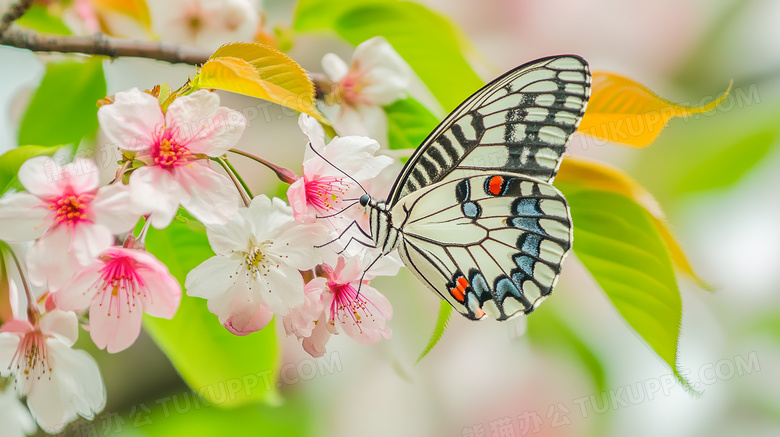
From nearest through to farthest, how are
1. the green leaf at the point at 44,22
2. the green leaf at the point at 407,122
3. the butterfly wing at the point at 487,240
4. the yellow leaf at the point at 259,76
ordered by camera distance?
the yellow leaf at the point at 259,76
the butterfly wing at the point at 487,240
the green leaf at the point at 407,122
the green leaf at the point at 44,22

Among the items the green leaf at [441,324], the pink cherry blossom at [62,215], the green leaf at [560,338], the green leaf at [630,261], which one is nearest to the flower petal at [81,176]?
the pink cherry blossom at [62,215]

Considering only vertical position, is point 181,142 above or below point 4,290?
above

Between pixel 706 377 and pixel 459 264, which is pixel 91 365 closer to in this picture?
pixel 459 264

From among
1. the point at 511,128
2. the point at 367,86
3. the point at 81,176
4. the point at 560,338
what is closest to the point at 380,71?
the point at 367,86

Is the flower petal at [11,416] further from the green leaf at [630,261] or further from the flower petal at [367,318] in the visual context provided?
the green leaf at [630,261]

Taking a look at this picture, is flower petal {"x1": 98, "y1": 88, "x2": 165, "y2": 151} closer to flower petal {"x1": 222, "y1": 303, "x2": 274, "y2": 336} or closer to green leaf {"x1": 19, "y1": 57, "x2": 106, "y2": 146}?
flower petal {"x1": 222, "y1": 303, "x2": 274, "y2": 336}

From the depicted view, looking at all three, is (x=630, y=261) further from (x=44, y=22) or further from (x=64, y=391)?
(x=44, y=22)
